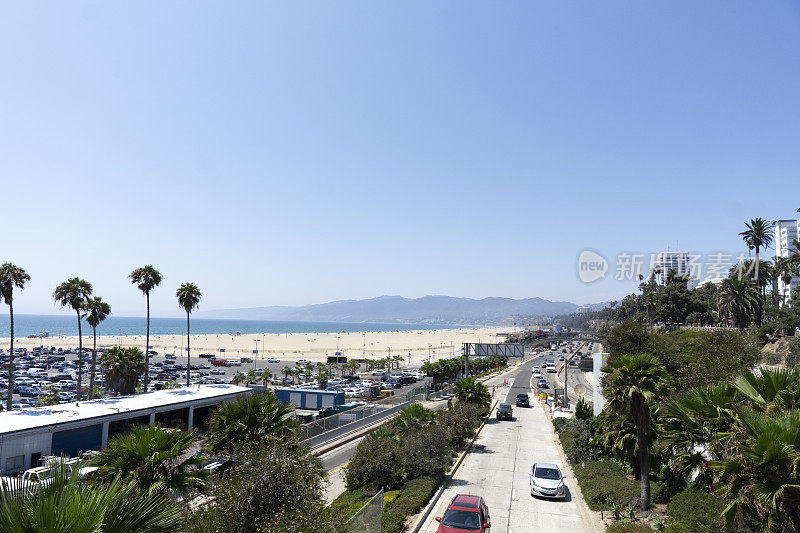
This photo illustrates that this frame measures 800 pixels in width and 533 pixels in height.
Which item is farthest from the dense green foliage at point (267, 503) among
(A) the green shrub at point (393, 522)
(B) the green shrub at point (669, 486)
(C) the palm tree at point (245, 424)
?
(B) the green shrub at point (669, 486)

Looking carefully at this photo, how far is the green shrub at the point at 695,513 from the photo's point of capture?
42.5ft

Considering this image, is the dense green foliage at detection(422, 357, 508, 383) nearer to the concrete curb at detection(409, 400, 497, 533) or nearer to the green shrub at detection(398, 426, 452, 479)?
the concrete curb at detection(409, 400, 497, 533)

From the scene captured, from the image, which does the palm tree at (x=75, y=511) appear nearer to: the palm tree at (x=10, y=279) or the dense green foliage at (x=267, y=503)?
the dense green foliage at (x=267, y=503)

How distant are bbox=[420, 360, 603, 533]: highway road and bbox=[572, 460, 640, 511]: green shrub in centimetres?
51

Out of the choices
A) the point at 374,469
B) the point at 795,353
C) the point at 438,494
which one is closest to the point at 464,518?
the point at 438,494

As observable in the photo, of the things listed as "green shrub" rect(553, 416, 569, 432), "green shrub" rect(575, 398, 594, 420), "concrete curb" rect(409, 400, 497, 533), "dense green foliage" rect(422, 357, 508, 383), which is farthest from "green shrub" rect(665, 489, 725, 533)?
"dense green foliage" rect(422, 357, 508, 383)

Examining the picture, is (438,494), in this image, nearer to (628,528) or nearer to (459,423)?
(628,528)

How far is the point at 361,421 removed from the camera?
39.5 m

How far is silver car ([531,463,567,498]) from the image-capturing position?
19844mm

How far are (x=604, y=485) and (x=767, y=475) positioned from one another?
11.9 m

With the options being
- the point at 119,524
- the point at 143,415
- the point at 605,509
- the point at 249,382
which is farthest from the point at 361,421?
the point at 249,382

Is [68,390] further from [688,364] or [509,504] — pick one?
[688,364]

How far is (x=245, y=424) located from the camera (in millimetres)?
17125

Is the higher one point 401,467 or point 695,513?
point 695,513
